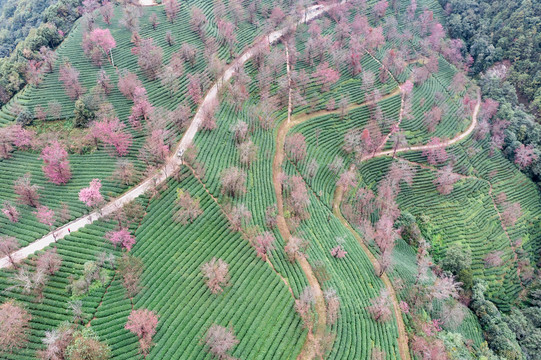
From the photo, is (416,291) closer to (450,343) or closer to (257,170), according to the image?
(450,343)

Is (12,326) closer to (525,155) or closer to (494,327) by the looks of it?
(494,327)

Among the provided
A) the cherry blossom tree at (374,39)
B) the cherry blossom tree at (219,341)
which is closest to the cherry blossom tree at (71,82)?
the cherry blossom tree at (219,341)

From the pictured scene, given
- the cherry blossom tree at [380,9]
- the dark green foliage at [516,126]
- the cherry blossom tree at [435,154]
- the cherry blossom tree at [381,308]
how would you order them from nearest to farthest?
the cherry blossom tree at [381,308], the cherry blossom tree at [435,154], the dark green foliage at [516,126], the cherry blossom tree at [380,9]

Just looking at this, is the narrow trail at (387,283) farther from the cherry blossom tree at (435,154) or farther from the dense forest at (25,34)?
the dense forest at (25,34)

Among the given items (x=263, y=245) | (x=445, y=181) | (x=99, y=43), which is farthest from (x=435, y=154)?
(x=99, y=43)

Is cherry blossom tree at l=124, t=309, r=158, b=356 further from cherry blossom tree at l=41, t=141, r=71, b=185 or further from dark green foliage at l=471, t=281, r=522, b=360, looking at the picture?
dark green foliage at l=471, t=281, r=522, b=360

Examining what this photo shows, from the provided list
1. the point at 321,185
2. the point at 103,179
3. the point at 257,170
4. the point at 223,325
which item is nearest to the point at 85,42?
the point at 103,179

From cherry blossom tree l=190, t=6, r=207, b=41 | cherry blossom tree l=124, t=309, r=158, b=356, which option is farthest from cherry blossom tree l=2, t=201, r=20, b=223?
cherry blossom tree l=190, t=6, r=207, b=41
